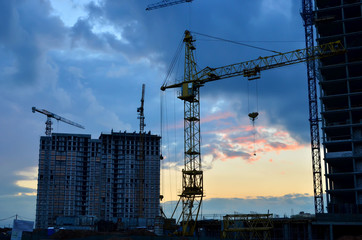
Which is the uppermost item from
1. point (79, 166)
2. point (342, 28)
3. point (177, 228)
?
point (342, 28)

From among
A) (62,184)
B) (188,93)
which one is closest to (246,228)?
(188,93)

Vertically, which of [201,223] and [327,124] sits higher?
[327,124]

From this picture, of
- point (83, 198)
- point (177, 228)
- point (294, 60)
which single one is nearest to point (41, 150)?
point (83, 198)

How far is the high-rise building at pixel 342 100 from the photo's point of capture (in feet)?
305

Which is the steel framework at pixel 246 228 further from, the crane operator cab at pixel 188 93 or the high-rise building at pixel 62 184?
the high-rise building at pixel 62 184

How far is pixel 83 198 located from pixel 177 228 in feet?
346

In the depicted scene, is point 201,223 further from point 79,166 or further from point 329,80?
point 79,166

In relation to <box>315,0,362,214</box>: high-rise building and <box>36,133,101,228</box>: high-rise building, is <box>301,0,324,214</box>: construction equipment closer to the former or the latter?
<box>315,0,362,214</box>: high-rise building

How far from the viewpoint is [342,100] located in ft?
331

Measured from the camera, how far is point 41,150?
196m

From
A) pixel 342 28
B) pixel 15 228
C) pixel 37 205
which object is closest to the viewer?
pixel 15 228

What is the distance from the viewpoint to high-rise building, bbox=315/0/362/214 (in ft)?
305

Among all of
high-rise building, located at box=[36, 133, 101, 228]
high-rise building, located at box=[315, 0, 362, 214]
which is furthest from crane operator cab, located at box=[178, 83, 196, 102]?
high-rise building, located at box=[36, 133, 101, 228]

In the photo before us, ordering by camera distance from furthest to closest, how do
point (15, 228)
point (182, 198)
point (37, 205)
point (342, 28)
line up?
point (37, 205), point (342, 28), point (182, 198), point (15, 228)
